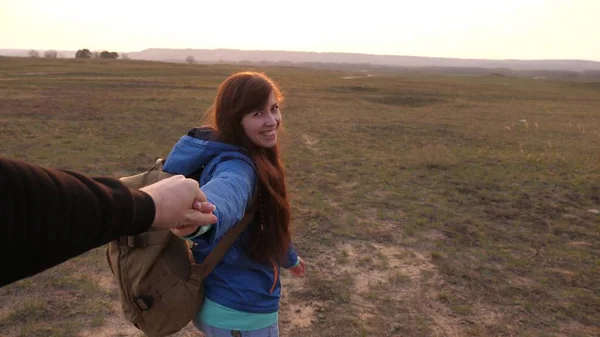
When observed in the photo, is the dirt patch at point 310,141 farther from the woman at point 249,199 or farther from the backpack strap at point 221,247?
the backpack strap at point 221,247

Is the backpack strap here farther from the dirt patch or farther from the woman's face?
the dirt patch

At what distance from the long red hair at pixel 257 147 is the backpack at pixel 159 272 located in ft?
0.31

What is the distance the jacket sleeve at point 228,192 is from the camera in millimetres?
1438

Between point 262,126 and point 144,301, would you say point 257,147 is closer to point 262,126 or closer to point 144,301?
point 262,126

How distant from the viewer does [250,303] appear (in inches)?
77.5

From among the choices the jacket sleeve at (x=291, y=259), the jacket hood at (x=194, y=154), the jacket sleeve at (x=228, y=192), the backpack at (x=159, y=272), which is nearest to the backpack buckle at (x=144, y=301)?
the backpack at (x=159, y=272)

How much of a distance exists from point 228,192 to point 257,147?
1.47 feet

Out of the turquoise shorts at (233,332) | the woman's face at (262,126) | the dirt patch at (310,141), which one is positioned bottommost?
the dirt patch at (310,141)

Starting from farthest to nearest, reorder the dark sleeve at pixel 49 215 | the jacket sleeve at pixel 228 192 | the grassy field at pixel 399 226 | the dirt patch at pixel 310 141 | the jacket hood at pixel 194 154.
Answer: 1. the dirt patch at pixel 310 141
2. the grassy field at pixel 399 226
3. the jacket hood at pixel 194 154
4. the jacket sleeve at pixel 228 192
5. the dark sleeve at pixel 49 215

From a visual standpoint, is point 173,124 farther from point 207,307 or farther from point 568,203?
point 207,307

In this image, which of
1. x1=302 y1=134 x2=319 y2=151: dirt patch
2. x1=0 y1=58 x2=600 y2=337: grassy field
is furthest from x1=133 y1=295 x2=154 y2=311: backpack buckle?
x1=302 y1=134 x2=319 y2=151: dirt patch

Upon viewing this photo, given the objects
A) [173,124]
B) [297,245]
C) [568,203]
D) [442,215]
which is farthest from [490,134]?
[297,245]

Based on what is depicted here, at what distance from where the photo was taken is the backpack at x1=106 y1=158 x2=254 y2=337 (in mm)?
1706

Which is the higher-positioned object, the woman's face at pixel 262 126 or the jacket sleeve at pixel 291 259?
the woman's face at pixel 262 126
